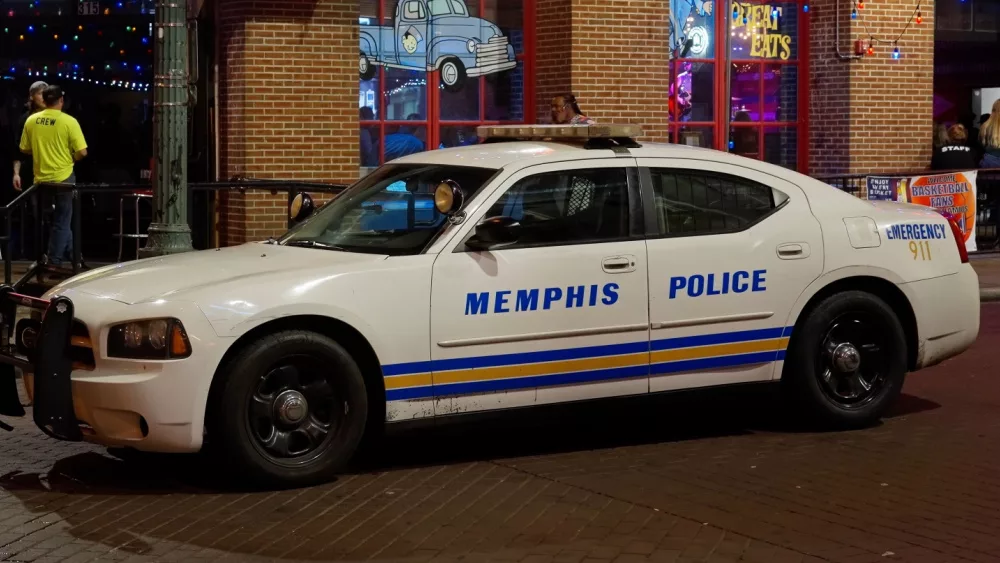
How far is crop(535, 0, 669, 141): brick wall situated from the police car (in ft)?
26.8

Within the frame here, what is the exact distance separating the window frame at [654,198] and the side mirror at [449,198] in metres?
1.05

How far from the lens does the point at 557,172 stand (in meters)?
7.99

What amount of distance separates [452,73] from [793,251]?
29.7 ft

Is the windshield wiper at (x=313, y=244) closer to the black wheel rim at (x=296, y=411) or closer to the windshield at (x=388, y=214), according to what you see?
the windshield at (x=388, y=214)

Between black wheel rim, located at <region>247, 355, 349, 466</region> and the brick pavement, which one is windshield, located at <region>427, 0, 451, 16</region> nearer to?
the brick pavement

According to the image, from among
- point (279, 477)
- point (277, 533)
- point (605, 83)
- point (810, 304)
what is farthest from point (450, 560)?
point (605, 83)

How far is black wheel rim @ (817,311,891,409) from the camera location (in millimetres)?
8555

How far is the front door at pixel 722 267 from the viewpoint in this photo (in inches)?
317

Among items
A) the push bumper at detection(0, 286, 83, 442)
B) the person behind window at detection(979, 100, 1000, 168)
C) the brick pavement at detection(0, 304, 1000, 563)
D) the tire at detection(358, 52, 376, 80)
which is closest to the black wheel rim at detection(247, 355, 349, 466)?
the brick pavement at detection(0, 304, 1000, 563)

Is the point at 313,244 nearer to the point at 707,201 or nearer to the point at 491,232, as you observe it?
the point at 491,232

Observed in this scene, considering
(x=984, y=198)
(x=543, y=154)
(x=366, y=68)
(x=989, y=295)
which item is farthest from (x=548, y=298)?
(x=984, y=198)

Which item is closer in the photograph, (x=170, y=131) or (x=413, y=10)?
(x=170, y=131)

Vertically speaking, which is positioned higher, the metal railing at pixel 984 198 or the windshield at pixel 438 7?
the windshield at pixel 438 7

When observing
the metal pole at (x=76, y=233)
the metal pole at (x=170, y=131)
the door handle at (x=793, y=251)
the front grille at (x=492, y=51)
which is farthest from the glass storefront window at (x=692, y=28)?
the door handle at (x=793, y=251)
